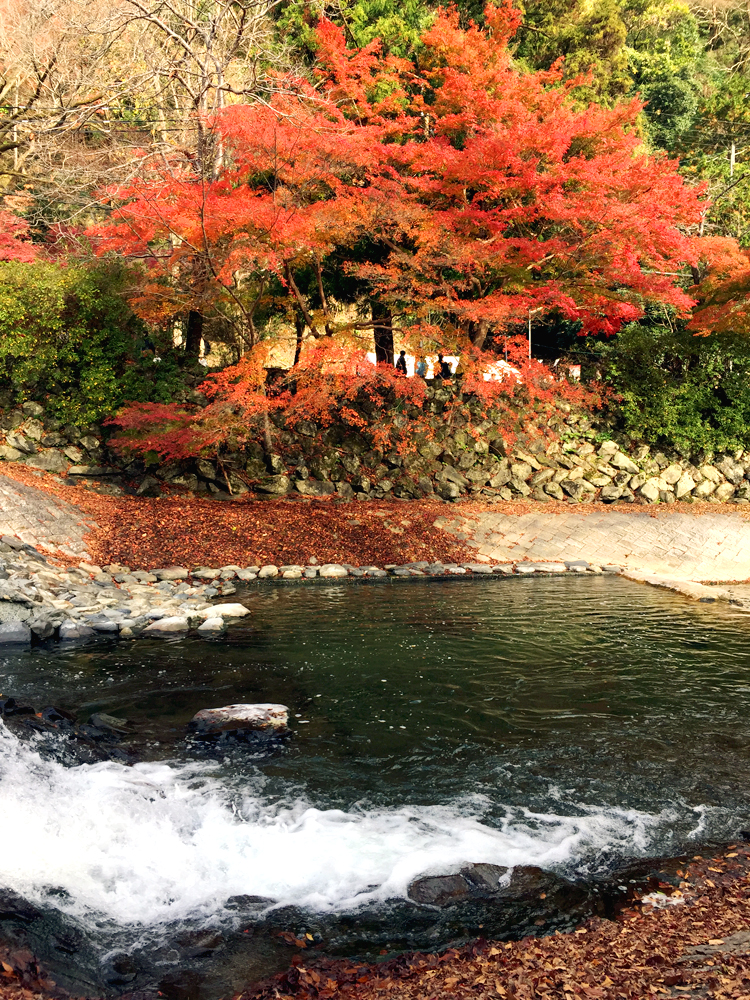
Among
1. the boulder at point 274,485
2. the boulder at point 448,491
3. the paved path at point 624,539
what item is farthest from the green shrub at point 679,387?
the boulder at point 274,485

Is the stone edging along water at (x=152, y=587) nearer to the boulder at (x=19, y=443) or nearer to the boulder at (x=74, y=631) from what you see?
the boulder at (x=74, y=631)

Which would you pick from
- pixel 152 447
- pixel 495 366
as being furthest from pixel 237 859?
pixel 495 366

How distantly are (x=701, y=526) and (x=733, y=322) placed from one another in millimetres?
4418

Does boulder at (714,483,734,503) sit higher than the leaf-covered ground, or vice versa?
boulder at (714,483,734,503)

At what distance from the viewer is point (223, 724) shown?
5969 millimetres

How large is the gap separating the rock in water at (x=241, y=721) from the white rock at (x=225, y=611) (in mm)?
3385

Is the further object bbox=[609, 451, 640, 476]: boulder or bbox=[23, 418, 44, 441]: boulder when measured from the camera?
bbox=[609, 451, 640, 476]: boulder

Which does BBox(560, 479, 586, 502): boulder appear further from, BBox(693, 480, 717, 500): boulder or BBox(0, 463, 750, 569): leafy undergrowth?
BBox(693, 480, 717, 500): boulder

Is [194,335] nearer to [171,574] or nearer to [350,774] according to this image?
[171,574]

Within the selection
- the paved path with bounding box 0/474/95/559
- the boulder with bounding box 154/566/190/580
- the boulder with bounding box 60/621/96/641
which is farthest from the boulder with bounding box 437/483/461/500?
the boulder with bounding box 60/621/96/641

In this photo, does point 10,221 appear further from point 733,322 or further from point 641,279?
point 733,322

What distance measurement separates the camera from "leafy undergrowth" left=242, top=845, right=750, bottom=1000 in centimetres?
308

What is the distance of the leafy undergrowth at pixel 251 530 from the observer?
40.0 ft

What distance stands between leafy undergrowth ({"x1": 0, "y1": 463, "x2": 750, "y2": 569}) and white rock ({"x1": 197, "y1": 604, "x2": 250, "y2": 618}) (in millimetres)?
2462
